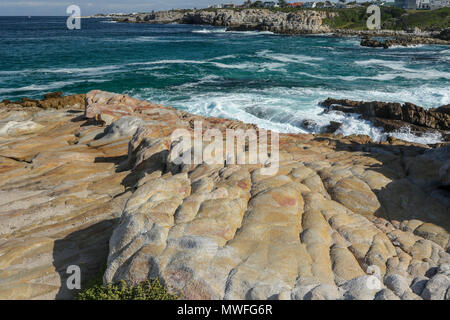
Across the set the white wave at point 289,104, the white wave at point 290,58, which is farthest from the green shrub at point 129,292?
the white wave at point 290,58

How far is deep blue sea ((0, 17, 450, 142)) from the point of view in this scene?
1145 inches

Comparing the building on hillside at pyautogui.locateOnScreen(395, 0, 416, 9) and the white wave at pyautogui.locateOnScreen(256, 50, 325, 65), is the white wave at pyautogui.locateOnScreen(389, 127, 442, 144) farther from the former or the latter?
the building on hillside at pyautogui.locateOnScreen(395, 0, 416, 9)

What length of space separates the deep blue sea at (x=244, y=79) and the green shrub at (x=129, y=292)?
19.7 meters

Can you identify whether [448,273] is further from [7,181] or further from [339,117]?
[339,117]

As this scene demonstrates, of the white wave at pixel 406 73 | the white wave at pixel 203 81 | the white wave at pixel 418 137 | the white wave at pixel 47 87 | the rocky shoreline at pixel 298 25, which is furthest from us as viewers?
the rocky shoreline at pixel 298 25

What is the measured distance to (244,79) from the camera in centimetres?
4231

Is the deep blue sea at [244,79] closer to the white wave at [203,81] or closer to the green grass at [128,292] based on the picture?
the white wave at [203,81]

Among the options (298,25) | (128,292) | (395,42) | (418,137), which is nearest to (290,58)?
(395,42)

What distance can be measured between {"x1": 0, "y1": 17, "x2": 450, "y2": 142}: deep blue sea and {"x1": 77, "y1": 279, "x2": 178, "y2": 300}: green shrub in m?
19.7

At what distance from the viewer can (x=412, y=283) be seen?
657 cm

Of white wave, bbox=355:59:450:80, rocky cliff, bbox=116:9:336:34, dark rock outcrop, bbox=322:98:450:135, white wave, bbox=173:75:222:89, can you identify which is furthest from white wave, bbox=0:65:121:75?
rocky cliff, bbox=116:9:336:34

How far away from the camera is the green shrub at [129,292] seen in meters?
6.05

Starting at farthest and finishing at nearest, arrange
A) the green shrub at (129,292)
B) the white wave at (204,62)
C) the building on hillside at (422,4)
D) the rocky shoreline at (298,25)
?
the building on hillside at (422,4), the rocky shoreline at (298,25), the white wave at (204,62), the green shrub at (129,292)
